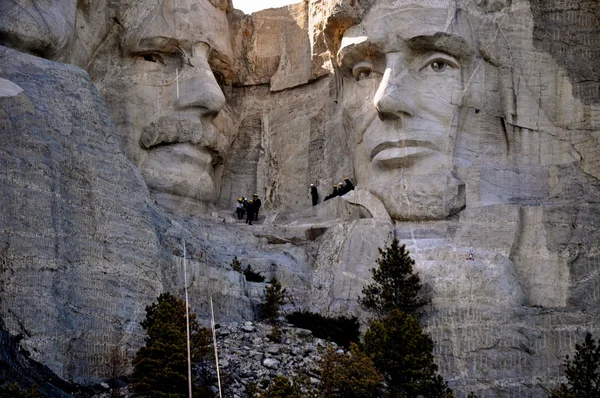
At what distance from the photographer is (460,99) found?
117 feet

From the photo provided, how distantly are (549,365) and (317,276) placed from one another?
19.7 feet

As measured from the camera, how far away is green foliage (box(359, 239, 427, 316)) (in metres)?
31.2

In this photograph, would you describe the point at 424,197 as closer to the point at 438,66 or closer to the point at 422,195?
the point at 422,195

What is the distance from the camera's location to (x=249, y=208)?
124 feet

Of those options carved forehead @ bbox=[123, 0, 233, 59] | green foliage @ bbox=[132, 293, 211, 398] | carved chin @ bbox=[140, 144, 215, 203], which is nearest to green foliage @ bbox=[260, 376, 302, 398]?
green foliage @ bbox=[132, 293, 211, 398]

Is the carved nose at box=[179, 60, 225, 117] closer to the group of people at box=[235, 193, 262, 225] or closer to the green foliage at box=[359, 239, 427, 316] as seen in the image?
the group of people at box=[235, 193, 262, 225]

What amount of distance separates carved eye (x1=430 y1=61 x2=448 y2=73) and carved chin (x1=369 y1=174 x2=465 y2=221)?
264cm

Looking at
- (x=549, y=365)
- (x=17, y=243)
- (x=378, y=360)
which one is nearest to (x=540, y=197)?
(x=549, y=365)

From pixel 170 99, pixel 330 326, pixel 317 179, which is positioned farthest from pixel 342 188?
pixel 330 326

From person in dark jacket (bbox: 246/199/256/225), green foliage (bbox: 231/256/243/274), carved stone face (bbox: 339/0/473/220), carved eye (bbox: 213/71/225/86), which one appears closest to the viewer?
green foliage (bbox: 231/256/243/274)

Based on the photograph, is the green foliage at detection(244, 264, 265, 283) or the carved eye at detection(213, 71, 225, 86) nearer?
the green foliage at detection(244, 264, 265, 283)

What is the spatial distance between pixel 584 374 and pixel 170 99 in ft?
47.3

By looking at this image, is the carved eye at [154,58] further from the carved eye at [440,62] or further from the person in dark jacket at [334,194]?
the carved eye at [440,62]

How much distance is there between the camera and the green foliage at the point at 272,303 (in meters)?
31.8
